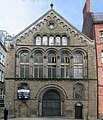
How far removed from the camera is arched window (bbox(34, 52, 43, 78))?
153 feet

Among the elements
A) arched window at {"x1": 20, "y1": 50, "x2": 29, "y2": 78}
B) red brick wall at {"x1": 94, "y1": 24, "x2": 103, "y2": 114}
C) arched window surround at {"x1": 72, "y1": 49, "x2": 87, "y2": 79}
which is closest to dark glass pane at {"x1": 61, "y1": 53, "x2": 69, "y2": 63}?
arched window surround at {"x1": 72, "y1": 49, "x2": 87, "y2": 79}

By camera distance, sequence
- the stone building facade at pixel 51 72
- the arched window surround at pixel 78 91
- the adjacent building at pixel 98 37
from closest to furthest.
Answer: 1. the stone building facade at pixel 51 72
2. the adjacent building at pixel 98 37
3. the arched window surround at pixel 78 91

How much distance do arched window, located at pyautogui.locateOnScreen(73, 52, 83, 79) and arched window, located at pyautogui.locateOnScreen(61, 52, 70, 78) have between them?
3.69ft

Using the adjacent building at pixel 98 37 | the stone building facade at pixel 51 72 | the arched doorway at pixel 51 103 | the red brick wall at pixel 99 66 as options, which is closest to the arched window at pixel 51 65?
the stone building facade at pixel 51 72

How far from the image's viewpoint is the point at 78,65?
4709 centimetres

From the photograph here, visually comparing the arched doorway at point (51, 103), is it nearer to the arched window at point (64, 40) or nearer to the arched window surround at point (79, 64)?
the arched window surround at point (79, 64)

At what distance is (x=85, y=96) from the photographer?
45906 mm

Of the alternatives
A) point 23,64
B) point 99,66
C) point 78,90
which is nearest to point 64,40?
point 99,66

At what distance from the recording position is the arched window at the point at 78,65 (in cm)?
4684

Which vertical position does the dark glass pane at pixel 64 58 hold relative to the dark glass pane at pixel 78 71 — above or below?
above

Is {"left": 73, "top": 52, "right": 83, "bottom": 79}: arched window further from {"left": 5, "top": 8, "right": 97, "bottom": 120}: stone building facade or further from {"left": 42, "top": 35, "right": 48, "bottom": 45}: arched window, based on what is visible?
{"left": 42, "top": 35, "right": 48, "bottom": 45}: arched window

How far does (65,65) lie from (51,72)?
253 cm

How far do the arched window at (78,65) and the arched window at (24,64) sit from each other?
7.59 meters

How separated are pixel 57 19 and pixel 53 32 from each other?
2.30 m
